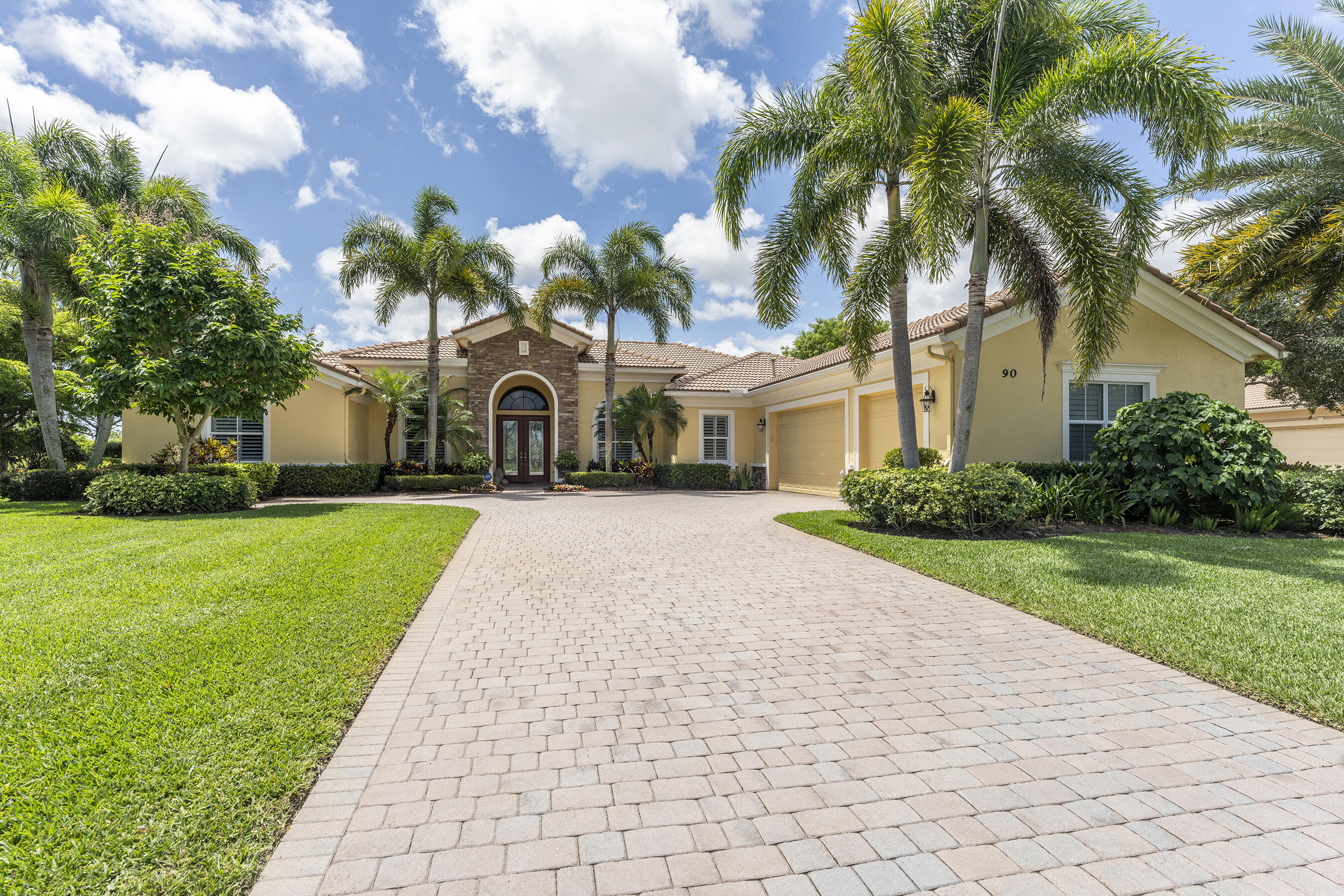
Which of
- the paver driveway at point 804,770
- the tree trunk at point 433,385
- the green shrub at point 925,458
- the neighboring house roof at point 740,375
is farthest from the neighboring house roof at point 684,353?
the paver driveway at point 804,770

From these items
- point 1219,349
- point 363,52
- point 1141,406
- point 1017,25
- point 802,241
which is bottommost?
point 1141,406

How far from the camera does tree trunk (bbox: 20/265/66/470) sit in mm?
14867

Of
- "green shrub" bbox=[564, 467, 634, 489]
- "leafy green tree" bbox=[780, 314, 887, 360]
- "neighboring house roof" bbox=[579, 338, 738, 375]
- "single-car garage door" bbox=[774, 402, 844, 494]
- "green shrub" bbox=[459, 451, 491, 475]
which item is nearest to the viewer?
"single-car garage door" bbox=[774, 402, 844, 494]

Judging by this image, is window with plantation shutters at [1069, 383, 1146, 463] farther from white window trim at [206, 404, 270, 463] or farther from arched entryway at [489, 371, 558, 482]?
white window trim at [206, 404, 270, 463]

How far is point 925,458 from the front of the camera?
12.5 meters

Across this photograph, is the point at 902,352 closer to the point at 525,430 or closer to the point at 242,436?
the point at 525,430

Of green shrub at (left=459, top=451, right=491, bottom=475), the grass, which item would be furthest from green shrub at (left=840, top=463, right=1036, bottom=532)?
green shrub at (left=459, top=451, right=491, bottom=475)

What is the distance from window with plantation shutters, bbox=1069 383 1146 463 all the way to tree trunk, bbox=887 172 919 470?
207 inches

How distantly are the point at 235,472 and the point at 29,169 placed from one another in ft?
30.3

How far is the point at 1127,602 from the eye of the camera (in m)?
5.34

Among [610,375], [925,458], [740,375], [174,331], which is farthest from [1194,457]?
[174,331]

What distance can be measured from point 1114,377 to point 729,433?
11357 mm

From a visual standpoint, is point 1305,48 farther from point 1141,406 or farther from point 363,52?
point 363,52

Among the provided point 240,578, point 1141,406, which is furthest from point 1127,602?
point 240,578
